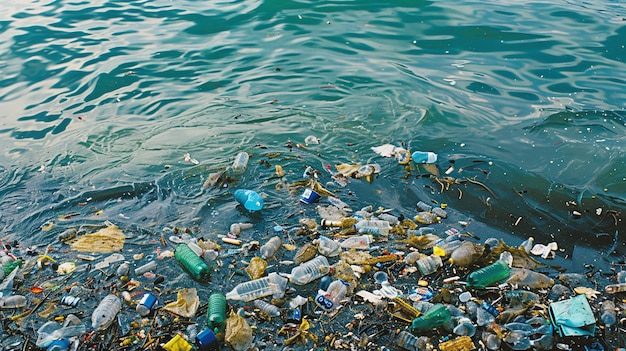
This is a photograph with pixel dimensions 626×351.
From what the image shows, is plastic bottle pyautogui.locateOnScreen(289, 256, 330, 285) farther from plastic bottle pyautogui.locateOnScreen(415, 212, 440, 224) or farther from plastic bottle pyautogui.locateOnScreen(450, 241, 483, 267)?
plastic bottle pyautogui.locateOnScreen(415, 212, 440, 224)

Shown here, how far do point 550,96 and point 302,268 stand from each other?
15.7 feet

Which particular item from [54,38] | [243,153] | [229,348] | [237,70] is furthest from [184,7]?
[229,348]

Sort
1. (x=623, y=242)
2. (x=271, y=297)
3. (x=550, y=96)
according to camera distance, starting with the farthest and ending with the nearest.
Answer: (x=550, y=96) → (x=623, y=242) → (x=271, y=297)

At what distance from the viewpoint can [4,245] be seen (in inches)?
175

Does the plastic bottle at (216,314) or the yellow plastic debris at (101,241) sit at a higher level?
the plastic bottle at (216,314)

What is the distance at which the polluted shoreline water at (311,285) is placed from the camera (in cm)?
316

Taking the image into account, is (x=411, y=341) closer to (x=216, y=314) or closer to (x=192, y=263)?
(x=216, y=314)

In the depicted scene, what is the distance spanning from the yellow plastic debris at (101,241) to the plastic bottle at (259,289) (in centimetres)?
128

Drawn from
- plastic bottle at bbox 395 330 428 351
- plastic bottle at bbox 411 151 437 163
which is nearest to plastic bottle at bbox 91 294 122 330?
plastic bottle at bbox 395 330 428 351

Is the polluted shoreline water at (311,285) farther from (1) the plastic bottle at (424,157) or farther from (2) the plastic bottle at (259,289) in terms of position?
(1) the plastic bottle at (424,157)

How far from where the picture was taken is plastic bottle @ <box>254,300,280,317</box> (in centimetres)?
336

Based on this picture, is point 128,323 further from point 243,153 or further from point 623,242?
point 623,242

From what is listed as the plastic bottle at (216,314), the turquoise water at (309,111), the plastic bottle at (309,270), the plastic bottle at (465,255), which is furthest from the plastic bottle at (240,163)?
the plastic bottle at (465,255)

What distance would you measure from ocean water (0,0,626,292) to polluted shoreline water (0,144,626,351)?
182 millimetres
